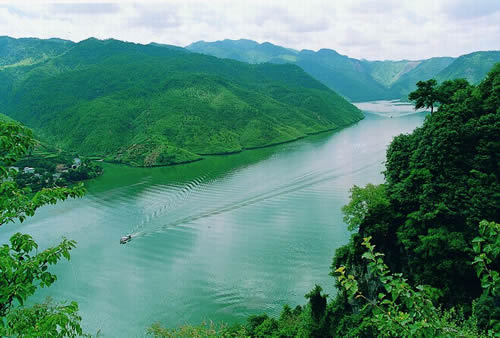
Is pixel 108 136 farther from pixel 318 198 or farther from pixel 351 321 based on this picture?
pixel 351 321

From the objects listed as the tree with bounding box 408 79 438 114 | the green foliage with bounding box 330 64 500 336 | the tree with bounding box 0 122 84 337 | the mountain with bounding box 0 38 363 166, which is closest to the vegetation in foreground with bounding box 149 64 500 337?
the green foliage with bounding box 330 64 500 336

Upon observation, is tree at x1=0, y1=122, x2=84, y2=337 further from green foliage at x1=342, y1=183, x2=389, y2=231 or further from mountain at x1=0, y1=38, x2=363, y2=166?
mountain at x1=0, y1=38, x2=363, y2=166

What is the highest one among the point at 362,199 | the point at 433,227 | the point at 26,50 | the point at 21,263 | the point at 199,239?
the point at 26,50

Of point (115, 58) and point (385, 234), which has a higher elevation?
point (115, 58)

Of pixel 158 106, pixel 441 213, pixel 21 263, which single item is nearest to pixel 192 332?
pixel 21 263

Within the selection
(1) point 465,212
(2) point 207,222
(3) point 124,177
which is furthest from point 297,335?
(3) point 124,177

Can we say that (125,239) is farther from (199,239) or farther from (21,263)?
(21,263)
